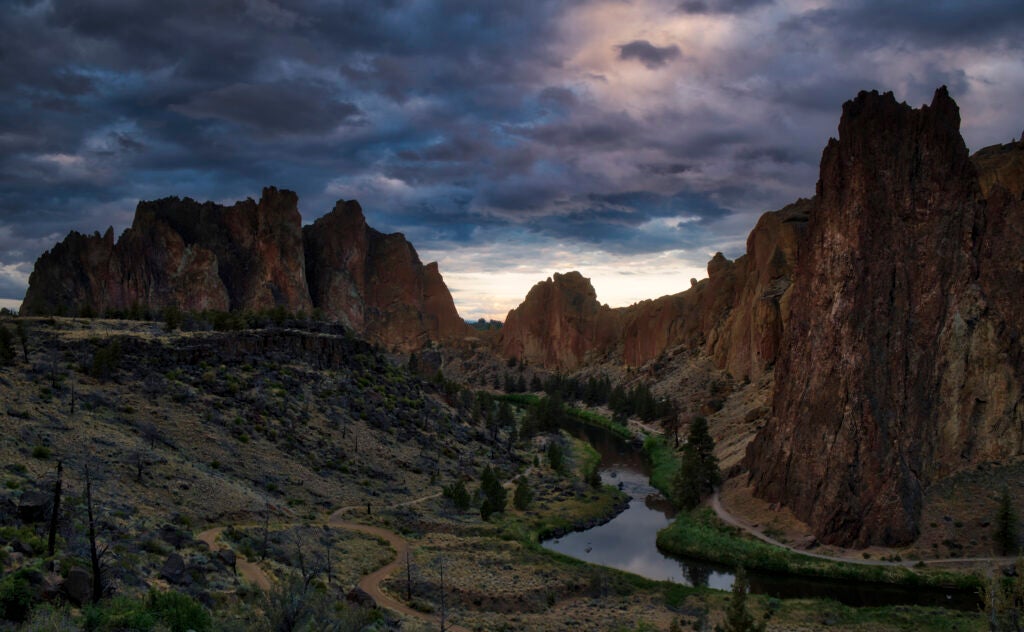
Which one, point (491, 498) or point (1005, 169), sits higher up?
point (1005, 169)

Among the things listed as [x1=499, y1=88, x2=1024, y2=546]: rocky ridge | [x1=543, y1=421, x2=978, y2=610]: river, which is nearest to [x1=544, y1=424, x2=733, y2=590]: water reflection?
[x1=543, y1=421, x2=978, y2=610]: river

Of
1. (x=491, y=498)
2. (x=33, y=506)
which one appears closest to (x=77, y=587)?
(x=33, y=506)

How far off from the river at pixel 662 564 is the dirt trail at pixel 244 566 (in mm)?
29778

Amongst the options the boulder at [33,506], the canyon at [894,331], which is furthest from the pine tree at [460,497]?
the boulder at [33,506]

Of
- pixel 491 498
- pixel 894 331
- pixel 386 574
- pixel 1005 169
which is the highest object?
pixel 1005 169

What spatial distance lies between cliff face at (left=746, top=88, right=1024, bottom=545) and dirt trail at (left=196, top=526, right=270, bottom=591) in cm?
4407

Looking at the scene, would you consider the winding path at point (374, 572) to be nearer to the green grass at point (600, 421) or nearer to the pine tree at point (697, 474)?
the pine tree at point (697, 474)

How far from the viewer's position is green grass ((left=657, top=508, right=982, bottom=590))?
5116 centimetres

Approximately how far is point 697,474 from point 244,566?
159 feet

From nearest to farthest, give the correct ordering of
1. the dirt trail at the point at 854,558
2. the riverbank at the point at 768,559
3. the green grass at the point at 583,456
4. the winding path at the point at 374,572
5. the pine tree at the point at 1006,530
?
1. the winding path at the point at 374,572
2. the riverbank at the point at 768,559
3. the pine tree at the point at 1006,530
4. the dirt trail at the point at 854,558
5. the green grass at the point at 583,456

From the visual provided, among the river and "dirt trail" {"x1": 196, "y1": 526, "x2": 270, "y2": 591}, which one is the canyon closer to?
the river

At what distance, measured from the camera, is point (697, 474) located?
245ft

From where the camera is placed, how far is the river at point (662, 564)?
49906 millimetres

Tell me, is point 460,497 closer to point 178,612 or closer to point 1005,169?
point 178,612
